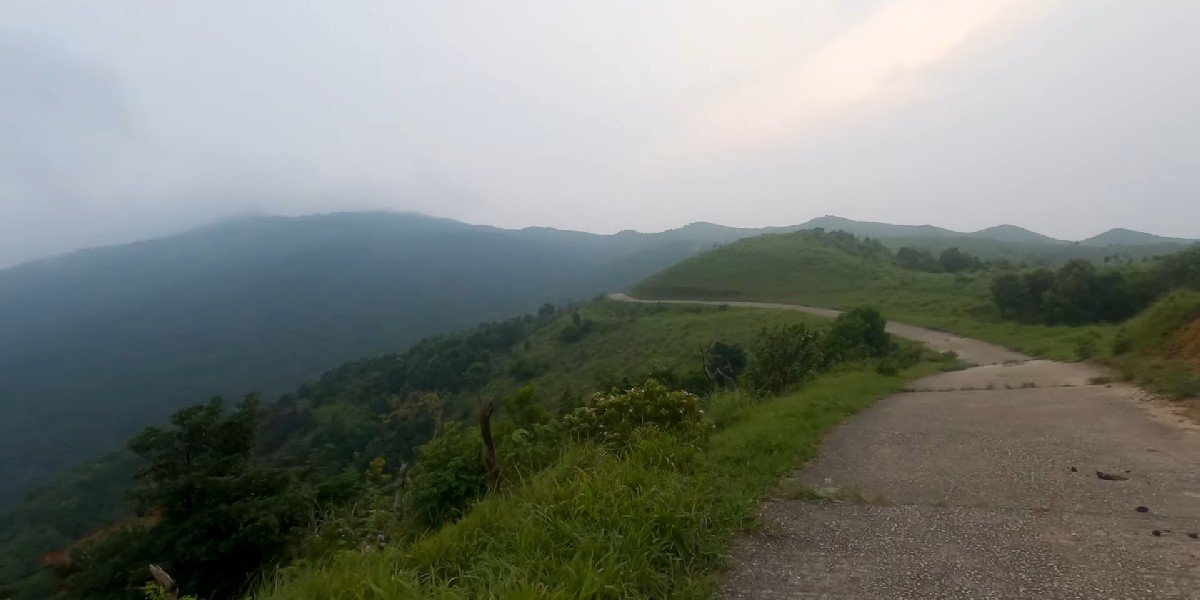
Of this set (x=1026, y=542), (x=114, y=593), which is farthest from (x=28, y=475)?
(x=1026, y=542)

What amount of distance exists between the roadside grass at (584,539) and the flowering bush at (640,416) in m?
0.65

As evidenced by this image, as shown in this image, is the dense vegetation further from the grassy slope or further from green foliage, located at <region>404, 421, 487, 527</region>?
the grassy slope

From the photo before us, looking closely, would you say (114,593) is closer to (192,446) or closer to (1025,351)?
(192,446)

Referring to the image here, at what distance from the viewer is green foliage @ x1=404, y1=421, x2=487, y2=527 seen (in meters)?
6.57

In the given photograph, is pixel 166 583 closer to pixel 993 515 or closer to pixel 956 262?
pixel 993 515

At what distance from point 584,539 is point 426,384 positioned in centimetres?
6856

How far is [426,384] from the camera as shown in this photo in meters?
69.6

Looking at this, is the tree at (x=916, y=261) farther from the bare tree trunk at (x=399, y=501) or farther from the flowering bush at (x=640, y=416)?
the bare tree trunk at (x=399, y=501)

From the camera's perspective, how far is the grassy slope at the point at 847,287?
26.7 m

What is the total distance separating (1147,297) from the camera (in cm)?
3038

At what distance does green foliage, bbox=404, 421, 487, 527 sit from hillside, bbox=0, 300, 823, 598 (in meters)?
23.5

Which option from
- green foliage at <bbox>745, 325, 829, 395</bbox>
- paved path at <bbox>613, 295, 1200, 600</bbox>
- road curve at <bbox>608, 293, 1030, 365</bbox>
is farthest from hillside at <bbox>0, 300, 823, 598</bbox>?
paved path at <bbox>613, 295, 1200, 600</bbox>

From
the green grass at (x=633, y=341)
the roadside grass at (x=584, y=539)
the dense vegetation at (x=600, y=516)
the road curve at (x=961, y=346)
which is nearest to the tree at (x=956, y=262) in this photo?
the green grass at (x=633, y=341)

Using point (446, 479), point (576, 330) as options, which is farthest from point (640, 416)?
point (576, 330)
